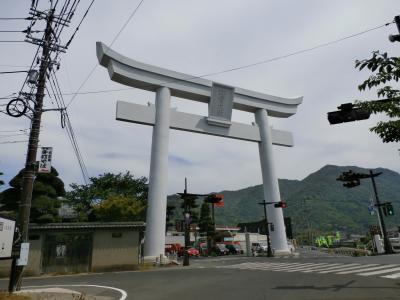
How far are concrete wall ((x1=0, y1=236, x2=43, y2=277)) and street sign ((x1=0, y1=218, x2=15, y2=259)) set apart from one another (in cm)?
1073

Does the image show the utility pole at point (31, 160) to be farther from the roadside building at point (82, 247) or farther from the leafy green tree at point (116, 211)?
the leafy green tree at point (116, 211)

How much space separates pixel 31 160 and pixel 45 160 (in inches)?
25.0

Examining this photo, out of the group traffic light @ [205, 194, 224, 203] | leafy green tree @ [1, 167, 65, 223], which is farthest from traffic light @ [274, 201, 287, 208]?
leafy green tree @ [1, 167, 65, 223]

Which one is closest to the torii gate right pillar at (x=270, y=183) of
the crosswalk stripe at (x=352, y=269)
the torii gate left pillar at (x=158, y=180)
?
the torii gate left pillar at (x=158, y=180)

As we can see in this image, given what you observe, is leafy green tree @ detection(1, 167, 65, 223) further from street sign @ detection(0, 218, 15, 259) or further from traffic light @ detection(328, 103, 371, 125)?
traffic light @ detection(328, 103, 371, 125)

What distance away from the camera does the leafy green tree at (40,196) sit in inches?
908

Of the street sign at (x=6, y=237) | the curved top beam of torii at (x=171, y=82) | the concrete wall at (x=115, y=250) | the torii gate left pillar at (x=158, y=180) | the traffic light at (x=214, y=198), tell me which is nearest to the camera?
the street sign at (x=6, y=237)

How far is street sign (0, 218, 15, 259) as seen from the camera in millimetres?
10133

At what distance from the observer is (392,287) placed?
32.1 feet

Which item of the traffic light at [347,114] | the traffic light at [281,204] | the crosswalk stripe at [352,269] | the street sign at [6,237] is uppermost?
the traffic light at [281,204]

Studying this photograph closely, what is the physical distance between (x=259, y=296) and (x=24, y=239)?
8072mm

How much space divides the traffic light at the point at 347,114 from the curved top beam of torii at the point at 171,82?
22.2 meters

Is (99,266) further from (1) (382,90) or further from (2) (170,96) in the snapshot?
(1) (382,90)

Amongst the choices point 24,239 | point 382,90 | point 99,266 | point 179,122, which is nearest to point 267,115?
point 179,122
